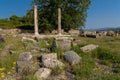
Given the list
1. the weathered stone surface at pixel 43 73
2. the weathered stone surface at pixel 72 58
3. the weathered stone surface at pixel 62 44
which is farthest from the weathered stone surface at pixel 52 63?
the weathered stone surface at pixel 62 44

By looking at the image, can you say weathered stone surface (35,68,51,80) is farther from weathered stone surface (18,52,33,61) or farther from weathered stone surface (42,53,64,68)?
weathered stone surface (18,52,33,61)

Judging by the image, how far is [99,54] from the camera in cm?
752

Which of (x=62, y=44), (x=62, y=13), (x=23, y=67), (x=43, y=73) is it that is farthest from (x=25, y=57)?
(x=62, y=13)

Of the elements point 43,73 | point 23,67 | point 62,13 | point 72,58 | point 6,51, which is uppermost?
point 62,13

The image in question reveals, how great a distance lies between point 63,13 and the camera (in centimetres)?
2178

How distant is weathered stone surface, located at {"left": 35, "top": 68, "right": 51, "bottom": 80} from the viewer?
19.0 feet

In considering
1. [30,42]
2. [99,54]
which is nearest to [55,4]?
[30,42]

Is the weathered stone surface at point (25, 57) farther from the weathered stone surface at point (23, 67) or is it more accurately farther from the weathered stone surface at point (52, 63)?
the weathered stone surface at point (52, 63)

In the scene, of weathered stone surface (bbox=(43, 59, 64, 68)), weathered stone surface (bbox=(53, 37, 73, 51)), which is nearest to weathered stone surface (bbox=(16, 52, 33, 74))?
weathered stone surface (bbox=(43, 59, 64, 68))

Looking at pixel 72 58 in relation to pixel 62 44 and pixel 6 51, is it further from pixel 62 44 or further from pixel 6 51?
pixel 6 51

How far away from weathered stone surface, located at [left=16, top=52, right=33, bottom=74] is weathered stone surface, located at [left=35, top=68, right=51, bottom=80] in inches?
12.0

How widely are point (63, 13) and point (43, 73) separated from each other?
16.2 meters

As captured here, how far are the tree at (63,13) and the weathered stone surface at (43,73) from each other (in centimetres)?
1521

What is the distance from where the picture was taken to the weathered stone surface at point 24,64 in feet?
20.1
